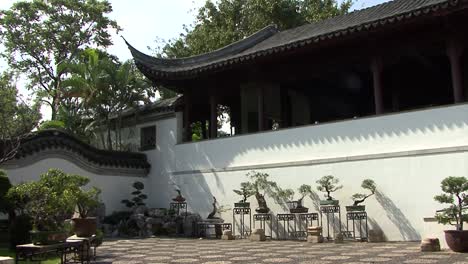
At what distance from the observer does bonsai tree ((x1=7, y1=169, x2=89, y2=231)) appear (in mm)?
6777

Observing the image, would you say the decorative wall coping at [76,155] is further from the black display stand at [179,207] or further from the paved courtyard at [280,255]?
the paved courtyard at [280,255]

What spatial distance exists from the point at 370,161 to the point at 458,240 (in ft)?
10.1

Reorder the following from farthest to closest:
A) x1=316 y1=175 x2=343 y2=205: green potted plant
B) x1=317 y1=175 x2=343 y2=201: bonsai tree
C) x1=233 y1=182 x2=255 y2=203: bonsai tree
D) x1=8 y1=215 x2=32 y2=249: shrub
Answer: x1=233 y1=182 x2=255 y2=203: bonsai tree < x1=317 y1=175 x2=343 y2=201: bonsai tree < x1=316 y1=175 x2=343 y2=205: green potted plant < x1=8 y1=215 x2=32 y2=249: shrub

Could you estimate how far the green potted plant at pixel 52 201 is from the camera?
6.73 meters

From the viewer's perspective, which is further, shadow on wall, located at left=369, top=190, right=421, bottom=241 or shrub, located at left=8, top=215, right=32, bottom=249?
shadow on wall, located at left=369, top=190, right=421, bottom=241

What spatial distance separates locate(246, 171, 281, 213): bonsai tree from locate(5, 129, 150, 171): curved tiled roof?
445 centimetres

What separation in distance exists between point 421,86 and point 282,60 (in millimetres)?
4140

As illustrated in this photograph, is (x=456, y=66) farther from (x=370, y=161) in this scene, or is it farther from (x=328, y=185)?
(x=328, y=185)

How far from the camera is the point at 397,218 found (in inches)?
378

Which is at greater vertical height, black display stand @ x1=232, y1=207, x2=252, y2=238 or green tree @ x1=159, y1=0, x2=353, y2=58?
green tree @ x1=159, y1=0, x2=353, y2=58

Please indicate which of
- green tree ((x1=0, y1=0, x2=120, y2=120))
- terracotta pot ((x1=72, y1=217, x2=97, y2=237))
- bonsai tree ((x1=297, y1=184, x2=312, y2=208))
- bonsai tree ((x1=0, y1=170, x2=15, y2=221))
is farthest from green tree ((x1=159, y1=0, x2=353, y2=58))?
terracotta pot ((x1=72, y1=217, x2=97, y2=237))

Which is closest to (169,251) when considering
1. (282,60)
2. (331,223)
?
(331,223)

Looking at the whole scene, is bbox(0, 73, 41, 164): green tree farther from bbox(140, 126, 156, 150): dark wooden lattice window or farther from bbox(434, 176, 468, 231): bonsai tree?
bbox(434, 176, 468, 231): bonsai tree

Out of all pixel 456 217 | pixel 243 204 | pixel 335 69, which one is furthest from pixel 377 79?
pixel 243 204
